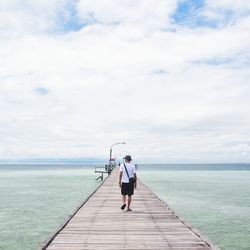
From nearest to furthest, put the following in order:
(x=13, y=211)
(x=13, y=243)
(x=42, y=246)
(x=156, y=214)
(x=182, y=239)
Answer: (x=42, y=246) → (x=182, y=239) → (x=156, y=214) → (x=13, y=243) → (x=13, y=211)

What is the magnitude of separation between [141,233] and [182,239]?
1.33 metres

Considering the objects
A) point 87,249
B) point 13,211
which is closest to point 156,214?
point 87,249

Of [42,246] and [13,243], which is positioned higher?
→ [42,246]

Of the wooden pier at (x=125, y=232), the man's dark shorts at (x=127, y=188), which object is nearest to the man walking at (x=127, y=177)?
the man's dark shorts at (x=127, y=188)

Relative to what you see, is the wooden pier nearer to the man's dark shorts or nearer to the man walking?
the man's dark shorts

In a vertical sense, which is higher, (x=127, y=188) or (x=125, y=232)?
(x=127, y=188)

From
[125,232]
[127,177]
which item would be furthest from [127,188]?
[125,232]

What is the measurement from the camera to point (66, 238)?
1044 centimetres

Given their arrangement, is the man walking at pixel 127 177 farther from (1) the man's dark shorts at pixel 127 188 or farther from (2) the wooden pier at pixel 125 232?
(2) the wooden pier at pixel 125 232

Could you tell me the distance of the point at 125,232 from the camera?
11.4m

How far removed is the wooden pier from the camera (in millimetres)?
9586

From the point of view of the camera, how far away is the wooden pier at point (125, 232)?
959 centimetres

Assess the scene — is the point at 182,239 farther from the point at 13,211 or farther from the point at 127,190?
the point at 13,211

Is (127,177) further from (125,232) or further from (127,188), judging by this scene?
(125,232)
